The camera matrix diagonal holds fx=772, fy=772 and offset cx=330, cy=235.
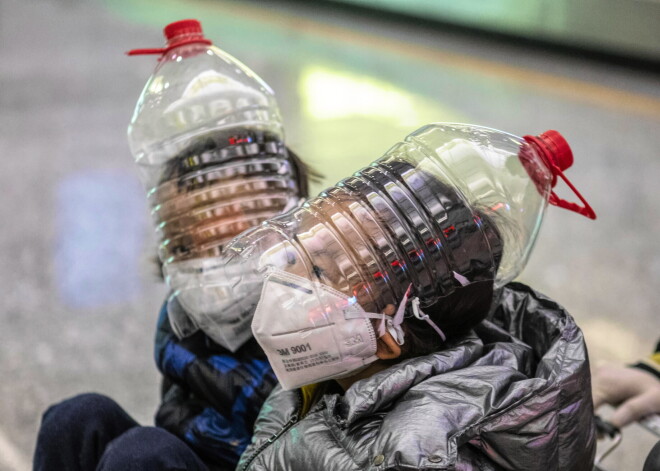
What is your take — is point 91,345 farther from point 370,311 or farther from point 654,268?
point 654,268

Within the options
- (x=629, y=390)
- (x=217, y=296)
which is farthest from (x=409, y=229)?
(x=629, y=390)

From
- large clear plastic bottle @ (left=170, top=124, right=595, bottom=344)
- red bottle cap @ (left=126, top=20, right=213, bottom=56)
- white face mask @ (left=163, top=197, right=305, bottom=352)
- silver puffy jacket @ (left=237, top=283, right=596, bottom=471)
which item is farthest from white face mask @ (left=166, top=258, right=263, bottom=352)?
red bottle cap @ (left=126, top=20, right=213, bottom=56)

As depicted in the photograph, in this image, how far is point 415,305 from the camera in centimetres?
90

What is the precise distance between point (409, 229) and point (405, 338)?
13 centimetres

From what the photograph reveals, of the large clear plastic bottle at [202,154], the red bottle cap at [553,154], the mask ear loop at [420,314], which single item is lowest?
the mask ear loop at [420,314]

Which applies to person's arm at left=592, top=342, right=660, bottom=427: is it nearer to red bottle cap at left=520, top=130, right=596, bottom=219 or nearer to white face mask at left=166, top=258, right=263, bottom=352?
red bottle cap at left=520, top=130, right=596, bottom=219

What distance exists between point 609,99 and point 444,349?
290 centimetres

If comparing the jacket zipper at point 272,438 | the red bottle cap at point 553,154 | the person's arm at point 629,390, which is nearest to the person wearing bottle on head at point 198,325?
the jacket zipper at point 272,438

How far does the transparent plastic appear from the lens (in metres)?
0.91

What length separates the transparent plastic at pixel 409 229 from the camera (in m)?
0.91

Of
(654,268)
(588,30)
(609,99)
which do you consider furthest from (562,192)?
(588,30)

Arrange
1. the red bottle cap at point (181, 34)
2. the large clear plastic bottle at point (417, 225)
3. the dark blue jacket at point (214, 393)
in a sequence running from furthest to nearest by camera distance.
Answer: the red bottle cap at point (181, 34)
the dark blue jacket at point (214, 393)
the large clear plastic bottle at point (417, 225)

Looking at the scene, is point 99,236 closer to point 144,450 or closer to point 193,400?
point 193,400

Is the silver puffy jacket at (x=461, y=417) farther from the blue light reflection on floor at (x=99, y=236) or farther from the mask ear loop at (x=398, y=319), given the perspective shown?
the blue light reflection on floor at (x=99, y=236)
